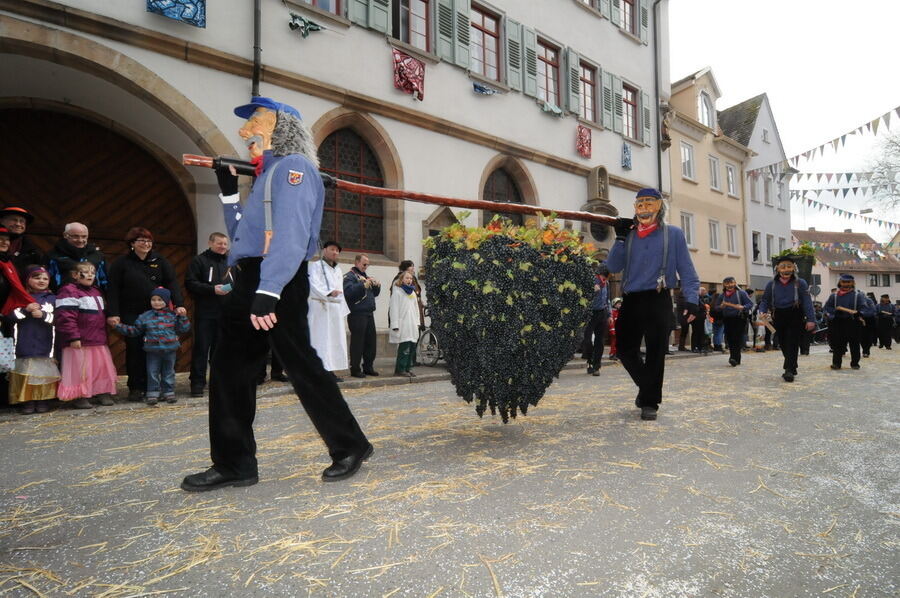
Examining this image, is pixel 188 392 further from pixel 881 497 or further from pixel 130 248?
pixel 881 497

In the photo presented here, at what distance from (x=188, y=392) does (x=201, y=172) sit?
472 cm

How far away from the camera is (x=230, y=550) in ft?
7.64

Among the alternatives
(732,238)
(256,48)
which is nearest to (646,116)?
(732,238)

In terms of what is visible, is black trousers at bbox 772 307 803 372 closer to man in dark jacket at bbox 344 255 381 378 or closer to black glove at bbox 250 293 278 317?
man in dark jacket at bbox 344 255 381 378

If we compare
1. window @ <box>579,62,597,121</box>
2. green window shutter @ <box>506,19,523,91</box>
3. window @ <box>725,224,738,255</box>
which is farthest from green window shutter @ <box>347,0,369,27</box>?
window @ <box>725,224,738,255</box>

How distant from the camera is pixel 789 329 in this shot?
29.5 ft

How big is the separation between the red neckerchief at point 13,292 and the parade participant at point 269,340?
430 centimetres

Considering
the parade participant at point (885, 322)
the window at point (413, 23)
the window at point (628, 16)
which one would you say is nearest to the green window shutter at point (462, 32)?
the window at point (413, 23)

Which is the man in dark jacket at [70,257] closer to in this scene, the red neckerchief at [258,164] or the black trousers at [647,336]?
the red neckerchief at [258,164]

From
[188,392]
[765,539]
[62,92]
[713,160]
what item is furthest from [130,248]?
[713,160]

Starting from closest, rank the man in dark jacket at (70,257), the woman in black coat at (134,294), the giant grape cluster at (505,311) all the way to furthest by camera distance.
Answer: the giant grape cluster at (505,311), the man in dark jacket at (70,257), the woman in black coat at (134,294)

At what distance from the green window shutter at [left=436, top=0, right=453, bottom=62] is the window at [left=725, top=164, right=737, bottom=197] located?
19.9 m

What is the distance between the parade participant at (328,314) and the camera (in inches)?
295

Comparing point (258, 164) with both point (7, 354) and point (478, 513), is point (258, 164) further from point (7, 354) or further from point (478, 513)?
point (7, 354)
